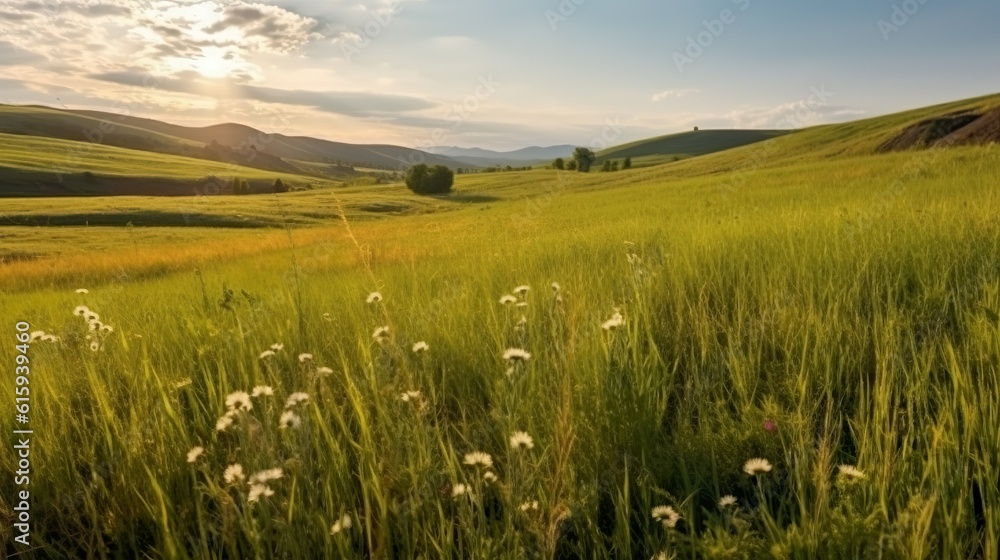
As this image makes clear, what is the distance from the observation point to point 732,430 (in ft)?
6.31

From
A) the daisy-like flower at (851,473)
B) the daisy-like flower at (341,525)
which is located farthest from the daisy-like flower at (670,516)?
the daisy-like flower at (341,525)

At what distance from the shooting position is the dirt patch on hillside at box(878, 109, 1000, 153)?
Answer: 1056 inches

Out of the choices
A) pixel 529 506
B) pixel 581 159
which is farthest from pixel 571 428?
pixel 581 159

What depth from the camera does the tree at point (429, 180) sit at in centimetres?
6644

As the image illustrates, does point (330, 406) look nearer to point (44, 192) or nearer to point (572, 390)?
point (572, 390)

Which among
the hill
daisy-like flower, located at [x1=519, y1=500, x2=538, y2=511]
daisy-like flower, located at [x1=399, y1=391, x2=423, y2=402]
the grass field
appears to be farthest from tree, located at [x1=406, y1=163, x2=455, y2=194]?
daisy-like flower, located at [x1=519, y1=500, x2=538, y2=511]

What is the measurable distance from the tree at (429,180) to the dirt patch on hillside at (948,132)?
4576 cm

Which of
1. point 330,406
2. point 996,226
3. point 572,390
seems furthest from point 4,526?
point 996,226

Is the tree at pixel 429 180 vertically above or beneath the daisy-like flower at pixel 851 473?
above

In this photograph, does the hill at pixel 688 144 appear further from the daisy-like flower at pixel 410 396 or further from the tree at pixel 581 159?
the daisy-like flower at pixel 410 396

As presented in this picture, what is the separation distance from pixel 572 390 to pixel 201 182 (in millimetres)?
83650

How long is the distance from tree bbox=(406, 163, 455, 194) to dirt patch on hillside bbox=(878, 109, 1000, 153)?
45764 mm

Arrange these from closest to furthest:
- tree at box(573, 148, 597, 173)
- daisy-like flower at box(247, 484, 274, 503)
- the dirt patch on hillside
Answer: daisy-like flower at box(247, 484, 274, 503) < the dirt patch on hillside < tree at box(573, 148, 597, 173)

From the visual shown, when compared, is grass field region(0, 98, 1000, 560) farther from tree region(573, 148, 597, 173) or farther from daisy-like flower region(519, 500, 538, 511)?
tree region(573, 148, 597, 173)
